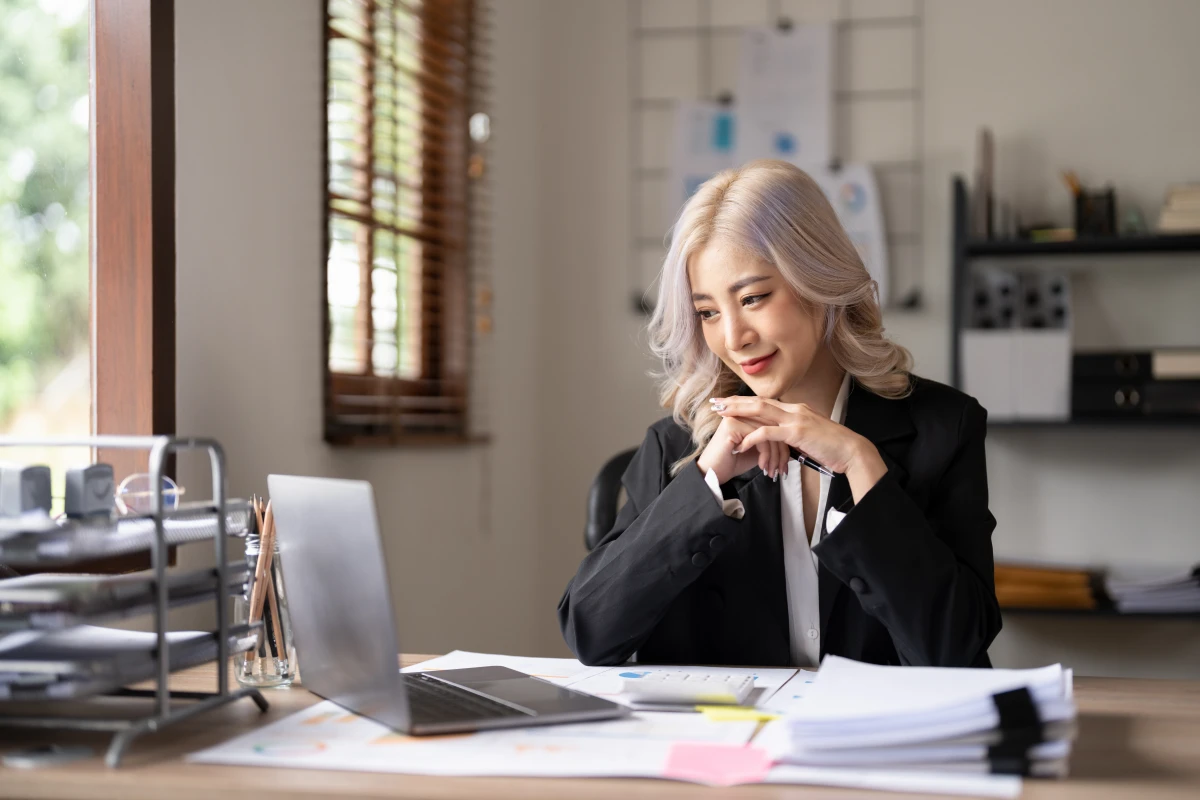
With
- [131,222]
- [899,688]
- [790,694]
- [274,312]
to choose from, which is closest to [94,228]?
[131,222]

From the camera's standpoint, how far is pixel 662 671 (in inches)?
52.0

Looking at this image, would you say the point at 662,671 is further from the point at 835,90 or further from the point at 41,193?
the point at 835,90

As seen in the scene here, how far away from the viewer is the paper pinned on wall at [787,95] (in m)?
3.23

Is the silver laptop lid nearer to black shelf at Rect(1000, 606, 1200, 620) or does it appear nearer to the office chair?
the office chair

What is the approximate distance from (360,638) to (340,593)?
47mm

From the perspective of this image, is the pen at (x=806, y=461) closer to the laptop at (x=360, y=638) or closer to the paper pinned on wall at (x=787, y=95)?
the laptop at (x=360, y=638)

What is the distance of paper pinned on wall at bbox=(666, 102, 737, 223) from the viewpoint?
3.29 metres

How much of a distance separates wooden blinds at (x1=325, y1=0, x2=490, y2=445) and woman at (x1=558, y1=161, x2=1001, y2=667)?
0.82 meters

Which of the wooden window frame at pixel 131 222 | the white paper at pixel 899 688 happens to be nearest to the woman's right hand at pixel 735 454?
the white paper at pixel 899 688

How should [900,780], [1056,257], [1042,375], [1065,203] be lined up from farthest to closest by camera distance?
1. [1065,203]
2. [1056,257]
3. [1042,375]
4. [900,780]

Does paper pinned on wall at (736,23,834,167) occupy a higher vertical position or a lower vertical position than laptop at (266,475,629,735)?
higher

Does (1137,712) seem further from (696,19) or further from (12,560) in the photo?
(696,19)

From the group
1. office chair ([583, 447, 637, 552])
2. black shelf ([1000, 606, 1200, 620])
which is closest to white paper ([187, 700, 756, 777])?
office chair ([583, 447, 637, 552])

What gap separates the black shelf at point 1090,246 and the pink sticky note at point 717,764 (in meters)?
2.24
